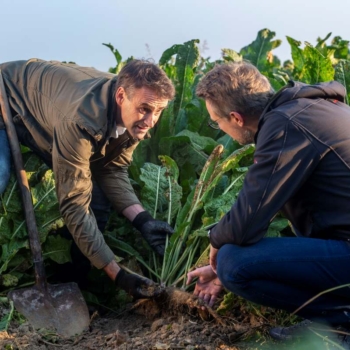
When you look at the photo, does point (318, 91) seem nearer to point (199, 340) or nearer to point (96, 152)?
point (199, 340)

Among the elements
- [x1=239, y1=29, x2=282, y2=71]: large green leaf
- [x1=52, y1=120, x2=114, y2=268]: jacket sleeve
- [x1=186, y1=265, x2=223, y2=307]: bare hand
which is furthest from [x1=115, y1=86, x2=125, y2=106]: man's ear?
[x1=239, y1=29, x2=282, y2=71]: large green leaf

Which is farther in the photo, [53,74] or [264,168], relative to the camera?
[53,74]

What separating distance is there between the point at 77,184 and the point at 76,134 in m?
0.30

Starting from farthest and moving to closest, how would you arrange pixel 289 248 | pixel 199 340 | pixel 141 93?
pixel 141 93, pixel 199 340, pixel 289 248

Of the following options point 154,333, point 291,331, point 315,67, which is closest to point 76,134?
point 154,333

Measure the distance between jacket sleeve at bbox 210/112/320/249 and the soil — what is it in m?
0.80

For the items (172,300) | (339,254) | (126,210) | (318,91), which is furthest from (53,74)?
(339,254)

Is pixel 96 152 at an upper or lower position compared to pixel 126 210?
upper

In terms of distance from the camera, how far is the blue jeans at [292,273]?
3.12 meters

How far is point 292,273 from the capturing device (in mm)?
3176

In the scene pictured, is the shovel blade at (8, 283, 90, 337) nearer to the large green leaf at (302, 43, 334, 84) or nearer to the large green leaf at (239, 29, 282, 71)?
the large green leaf at (302, 43, 334, 84)

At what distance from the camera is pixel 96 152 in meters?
4.33

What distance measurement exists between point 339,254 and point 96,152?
1.83 meters

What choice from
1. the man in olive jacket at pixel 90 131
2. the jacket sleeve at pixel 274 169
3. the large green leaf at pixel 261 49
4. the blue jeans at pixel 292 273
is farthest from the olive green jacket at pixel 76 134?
the large green leaf at pixel 261 49
